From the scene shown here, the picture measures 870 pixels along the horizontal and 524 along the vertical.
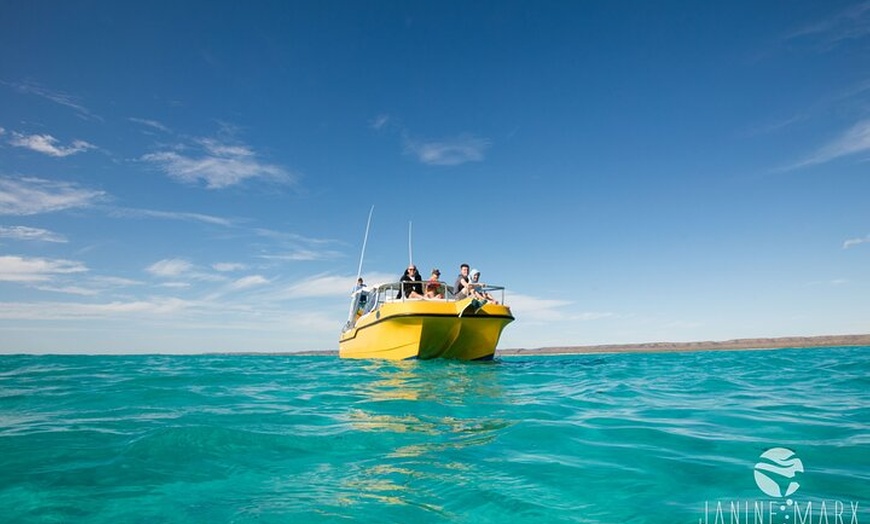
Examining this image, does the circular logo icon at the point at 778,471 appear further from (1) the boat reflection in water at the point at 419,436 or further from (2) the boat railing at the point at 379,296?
(2) the boat railing at the point at 379,296

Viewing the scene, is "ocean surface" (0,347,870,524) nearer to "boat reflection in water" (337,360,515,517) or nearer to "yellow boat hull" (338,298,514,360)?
"boat reflection in water" (337,360,515,517)

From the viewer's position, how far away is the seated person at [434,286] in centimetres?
1576

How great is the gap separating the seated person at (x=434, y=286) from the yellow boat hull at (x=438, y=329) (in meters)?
1.47

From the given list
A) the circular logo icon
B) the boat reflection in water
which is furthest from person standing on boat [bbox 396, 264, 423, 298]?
the circular logo icon

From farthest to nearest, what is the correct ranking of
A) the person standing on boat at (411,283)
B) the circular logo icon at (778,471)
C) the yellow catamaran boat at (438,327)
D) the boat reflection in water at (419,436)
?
1. the person standing on boat at (411,283)
2. the yellow catamaran boat at (438,327)
3. the circular logo icon at (778,471)
4. the boat reflection in water at (419,436)

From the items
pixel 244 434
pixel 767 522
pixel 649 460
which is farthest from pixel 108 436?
pixel 767 522

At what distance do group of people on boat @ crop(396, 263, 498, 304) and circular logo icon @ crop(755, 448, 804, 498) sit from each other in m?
9.92

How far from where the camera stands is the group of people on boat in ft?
48.6

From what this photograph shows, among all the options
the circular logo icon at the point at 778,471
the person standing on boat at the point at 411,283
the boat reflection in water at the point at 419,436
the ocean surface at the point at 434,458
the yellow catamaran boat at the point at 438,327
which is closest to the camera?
the ocean surface at the point at 434,458

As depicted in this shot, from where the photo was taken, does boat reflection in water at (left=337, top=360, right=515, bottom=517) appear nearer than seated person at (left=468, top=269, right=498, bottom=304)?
Yes

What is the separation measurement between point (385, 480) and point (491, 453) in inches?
42.9

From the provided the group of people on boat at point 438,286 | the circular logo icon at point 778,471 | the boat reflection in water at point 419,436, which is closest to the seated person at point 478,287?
the group of people on boat at point 438,286

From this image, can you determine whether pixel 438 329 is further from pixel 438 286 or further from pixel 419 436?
pixel 419 436

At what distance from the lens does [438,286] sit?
53.0 feet
